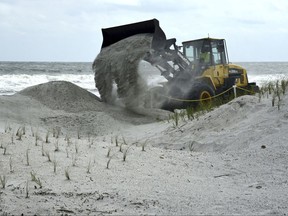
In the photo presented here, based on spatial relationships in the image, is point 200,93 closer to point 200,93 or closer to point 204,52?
point 200,93

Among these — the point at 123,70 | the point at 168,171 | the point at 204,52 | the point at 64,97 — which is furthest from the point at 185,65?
the point at 168,171

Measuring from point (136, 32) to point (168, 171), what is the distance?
779 centimetres

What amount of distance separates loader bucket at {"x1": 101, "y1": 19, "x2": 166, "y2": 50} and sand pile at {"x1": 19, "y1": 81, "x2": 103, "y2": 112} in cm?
171

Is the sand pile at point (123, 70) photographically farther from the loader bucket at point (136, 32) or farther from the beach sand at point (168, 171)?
the beach sand at point (168, 171)

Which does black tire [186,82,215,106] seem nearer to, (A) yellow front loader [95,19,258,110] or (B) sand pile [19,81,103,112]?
(A) yellow front loader [95,19,258,110]

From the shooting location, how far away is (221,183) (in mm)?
3693

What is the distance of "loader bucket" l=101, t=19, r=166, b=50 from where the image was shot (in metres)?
10.4

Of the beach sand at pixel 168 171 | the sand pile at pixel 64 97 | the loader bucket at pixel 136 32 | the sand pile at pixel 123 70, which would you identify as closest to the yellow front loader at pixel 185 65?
the loader bucket at pixel 136 32

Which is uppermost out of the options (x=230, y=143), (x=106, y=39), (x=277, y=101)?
(x=106, y=39)

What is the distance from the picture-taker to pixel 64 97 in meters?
10.7

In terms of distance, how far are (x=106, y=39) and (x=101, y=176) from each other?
28.6 feet

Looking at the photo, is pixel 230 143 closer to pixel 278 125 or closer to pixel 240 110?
pixel 278 125

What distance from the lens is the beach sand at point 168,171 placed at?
115 inches

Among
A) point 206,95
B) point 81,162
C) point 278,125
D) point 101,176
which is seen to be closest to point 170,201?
point 101,176
